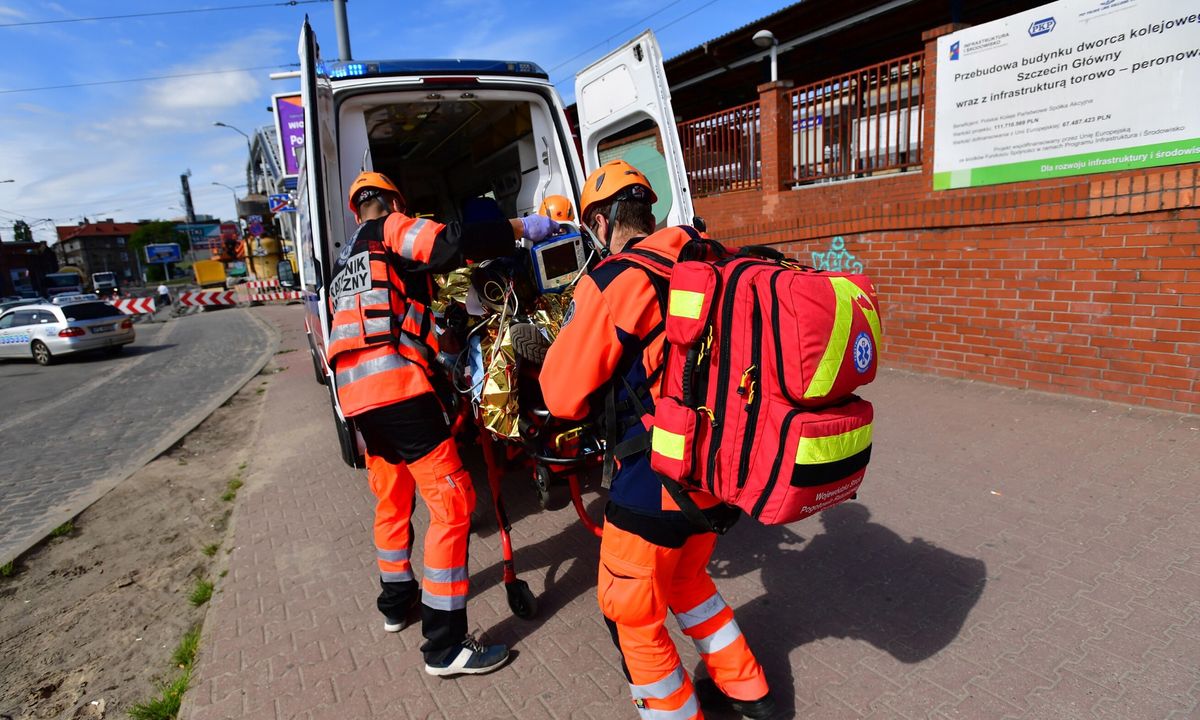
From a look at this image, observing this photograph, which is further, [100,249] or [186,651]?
[100,249]

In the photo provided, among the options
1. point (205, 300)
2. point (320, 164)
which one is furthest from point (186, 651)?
point (205, 300)

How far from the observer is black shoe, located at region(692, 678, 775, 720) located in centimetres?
224

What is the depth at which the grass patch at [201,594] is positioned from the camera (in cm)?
362

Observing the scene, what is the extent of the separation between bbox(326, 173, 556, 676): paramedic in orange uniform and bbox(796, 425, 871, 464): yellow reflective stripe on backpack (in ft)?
5.12

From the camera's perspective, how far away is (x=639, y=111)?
409 centimetres

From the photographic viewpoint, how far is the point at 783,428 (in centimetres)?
164

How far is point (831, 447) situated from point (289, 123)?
23.7ft

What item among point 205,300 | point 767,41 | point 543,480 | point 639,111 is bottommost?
point 205,300

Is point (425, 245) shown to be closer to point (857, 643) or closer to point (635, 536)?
point (635, 536)

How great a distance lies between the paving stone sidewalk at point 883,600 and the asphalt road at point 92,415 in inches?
85.7

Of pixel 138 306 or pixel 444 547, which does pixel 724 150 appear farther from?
pixel 138 306

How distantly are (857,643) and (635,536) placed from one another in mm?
1322

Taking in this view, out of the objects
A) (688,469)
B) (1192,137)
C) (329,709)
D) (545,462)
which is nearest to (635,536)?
(688,469)

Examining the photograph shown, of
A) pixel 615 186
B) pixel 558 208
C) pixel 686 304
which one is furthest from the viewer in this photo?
pixel 558 208
